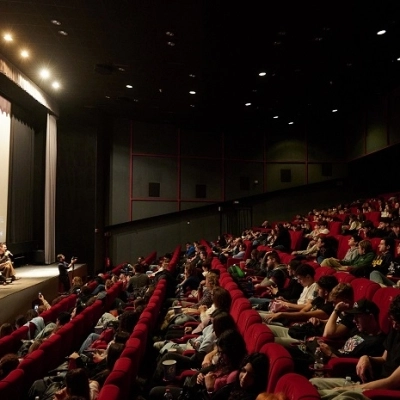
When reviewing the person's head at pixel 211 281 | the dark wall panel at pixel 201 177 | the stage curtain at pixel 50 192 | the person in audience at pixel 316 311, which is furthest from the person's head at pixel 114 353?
the dark wall panel at pixel 201 177

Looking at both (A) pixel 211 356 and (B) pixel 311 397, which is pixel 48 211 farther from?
(B) pixel 311 397

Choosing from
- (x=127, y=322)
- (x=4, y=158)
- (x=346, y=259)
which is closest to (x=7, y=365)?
(x=127, y=322)

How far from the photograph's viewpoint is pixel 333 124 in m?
12.0

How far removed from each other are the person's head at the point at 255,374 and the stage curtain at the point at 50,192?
8972 mm

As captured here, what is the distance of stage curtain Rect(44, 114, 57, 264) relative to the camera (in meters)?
9.95

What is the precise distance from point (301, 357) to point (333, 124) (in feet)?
35.2

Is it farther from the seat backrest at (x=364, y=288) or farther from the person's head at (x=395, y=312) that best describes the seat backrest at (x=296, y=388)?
the seat backrest at (x=364, y=288)

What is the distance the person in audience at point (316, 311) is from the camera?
2.80 metres

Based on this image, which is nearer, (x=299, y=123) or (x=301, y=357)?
(x=301, y=357)

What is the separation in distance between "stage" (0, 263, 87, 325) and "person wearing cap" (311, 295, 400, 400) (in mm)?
4914

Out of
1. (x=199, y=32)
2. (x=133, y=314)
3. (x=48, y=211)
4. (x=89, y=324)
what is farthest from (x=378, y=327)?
(x=48, y=211)

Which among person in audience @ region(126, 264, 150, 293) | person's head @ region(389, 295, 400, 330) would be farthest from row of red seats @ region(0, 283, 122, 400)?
person's head @ region(389, 295, 400, 330)

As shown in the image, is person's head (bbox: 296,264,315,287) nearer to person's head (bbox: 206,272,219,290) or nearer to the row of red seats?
person's head (bbox: 206,272,219,290)

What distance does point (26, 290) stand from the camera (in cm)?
649
